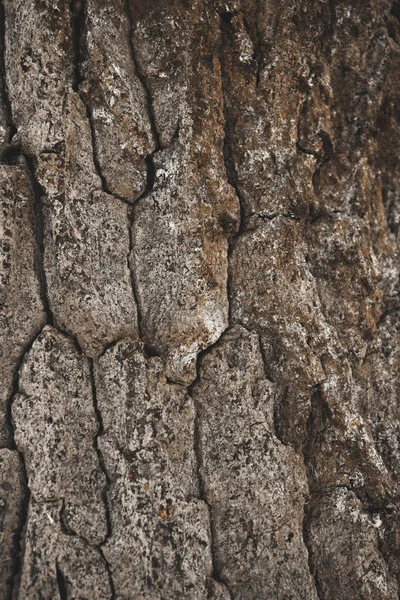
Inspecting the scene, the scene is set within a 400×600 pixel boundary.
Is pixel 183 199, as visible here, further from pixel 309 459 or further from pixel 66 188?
pixel 309 459

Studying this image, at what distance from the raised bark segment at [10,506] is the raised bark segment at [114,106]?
3.16ft

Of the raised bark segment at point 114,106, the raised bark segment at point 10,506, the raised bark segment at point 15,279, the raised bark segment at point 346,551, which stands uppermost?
the raised bark segment at point 114,106

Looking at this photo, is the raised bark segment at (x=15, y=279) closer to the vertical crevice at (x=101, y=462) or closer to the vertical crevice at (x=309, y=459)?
the vertical crevice at (x=101, y=462)

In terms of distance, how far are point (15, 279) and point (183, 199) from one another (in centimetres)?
63

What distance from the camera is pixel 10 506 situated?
187cm

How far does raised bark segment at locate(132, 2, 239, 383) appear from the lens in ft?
6.53

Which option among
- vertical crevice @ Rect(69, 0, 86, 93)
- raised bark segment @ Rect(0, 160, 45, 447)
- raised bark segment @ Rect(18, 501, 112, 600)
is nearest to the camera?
raised bark segment @ Rect(18, 501, 112, 600)

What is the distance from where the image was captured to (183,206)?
2.02 meters

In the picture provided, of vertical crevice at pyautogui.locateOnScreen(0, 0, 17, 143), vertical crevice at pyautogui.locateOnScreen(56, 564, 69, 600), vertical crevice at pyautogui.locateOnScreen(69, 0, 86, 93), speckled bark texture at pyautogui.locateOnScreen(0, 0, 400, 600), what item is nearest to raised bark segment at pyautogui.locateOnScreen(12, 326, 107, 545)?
speckled bark texture at pyautogui.locateOnScreen(0, 0, 400, 600)

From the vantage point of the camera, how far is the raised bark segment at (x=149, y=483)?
1.83 meters

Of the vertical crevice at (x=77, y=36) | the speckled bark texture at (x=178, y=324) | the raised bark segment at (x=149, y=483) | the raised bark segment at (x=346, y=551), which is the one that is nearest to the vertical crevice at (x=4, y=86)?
the speckled bark texture at (x=178, y=324)

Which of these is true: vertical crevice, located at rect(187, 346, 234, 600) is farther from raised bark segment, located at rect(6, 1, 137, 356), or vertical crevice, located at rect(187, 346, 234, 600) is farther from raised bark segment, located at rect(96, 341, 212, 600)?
raised bark segment, located at rect(6, 1, 137, 356)

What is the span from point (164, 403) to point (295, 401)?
0.47 metres

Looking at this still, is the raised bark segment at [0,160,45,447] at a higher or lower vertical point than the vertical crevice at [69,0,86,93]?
lower
